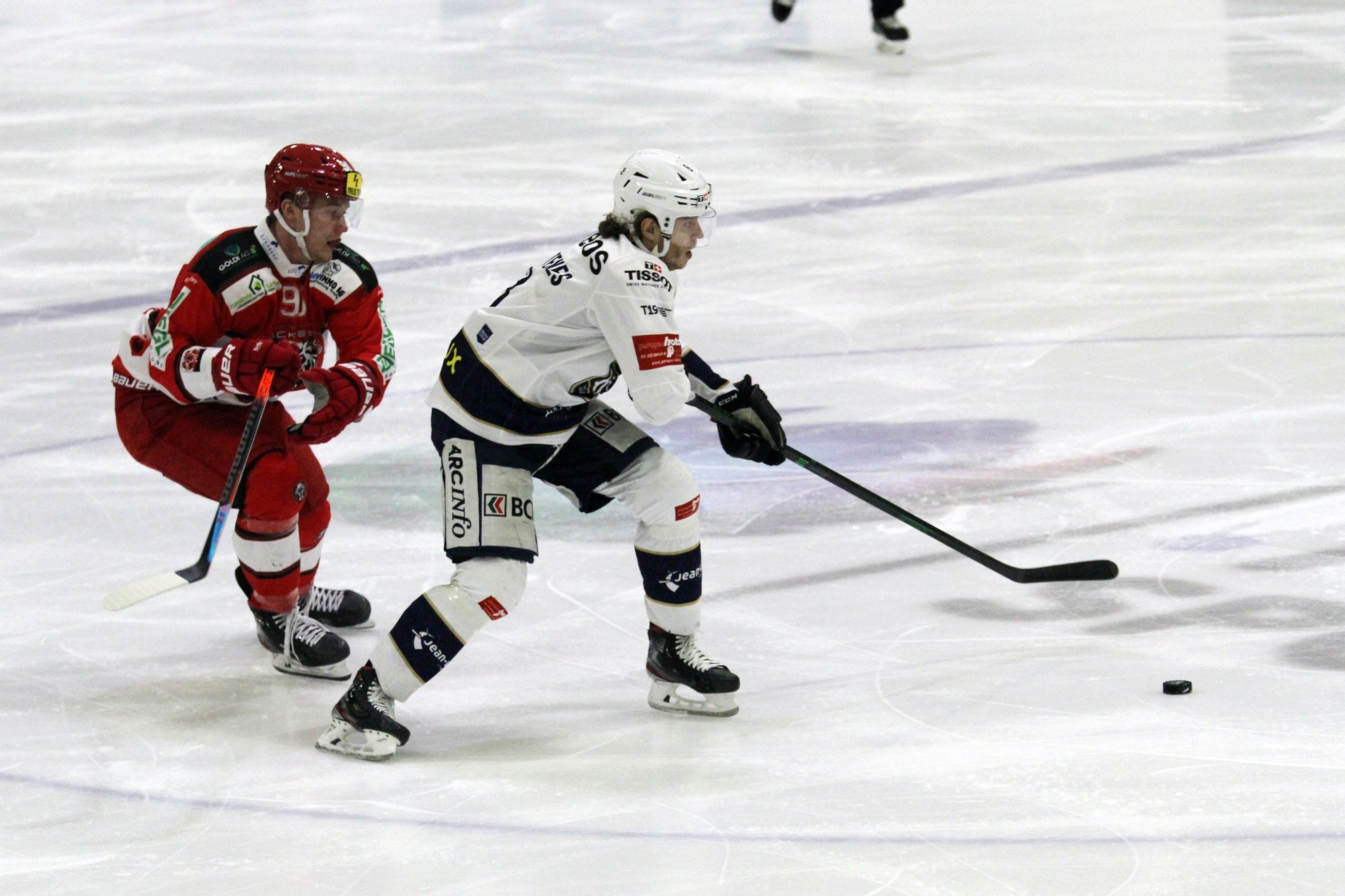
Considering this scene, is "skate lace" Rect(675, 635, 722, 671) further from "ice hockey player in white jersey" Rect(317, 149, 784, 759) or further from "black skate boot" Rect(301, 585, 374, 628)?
"black skate boot" Rect(301, 585, 374, 628)

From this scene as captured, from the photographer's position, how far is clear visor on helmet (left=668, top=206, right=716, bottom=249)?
325cm

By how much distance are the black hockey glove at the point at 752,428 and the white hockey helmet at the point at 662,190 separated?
0.37 metres

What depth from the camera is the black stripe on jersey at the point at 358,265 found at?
12.1 feet

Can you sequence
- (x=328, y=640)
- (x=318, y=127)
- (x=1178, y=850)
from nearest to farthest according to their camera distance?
(x=1178, y=850) → (x=328, y=640) → (x=318, y=127)

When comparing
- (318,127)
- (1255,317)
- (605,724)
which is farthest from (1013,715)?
(318,127)

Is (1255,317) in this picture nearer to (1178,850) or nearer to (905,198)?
(905,198)

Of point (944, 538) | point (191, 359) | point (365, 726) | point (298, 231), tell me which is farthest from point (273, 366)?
point (944, 538)

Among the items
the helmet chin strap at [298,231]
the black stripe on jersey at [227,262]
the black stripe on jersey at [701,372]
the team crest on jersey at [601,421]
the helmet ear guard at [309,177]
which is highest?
the helmet ear guard at [309,177]

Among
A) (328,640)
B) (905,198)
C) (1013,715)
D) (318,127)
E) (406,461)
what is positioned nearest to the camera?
(1013,715)

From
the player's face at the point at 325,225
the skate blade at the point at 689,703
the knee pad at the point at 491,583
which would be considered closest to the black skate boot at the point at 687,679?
the skate blade at the point at 689,703

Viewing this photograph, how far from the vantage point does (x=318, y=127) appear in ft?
27.9

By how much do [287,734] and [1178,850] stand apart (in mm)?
1585

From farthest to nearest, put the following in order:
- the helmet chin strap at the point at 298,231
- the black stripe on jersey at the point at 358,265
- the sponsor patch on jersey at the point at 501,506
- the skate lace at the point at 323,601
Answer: the skate lace at the point at 323,601, the black stripe on jersey at the point at 358,265, the helmet chin strap at the point at 298,231, the sponsor patch on jersey at the point at 501,506

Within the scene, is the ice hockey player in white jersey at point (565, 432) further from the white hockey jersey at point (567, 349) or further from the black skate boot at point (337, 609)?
the black skate boot at point (337, 609)
